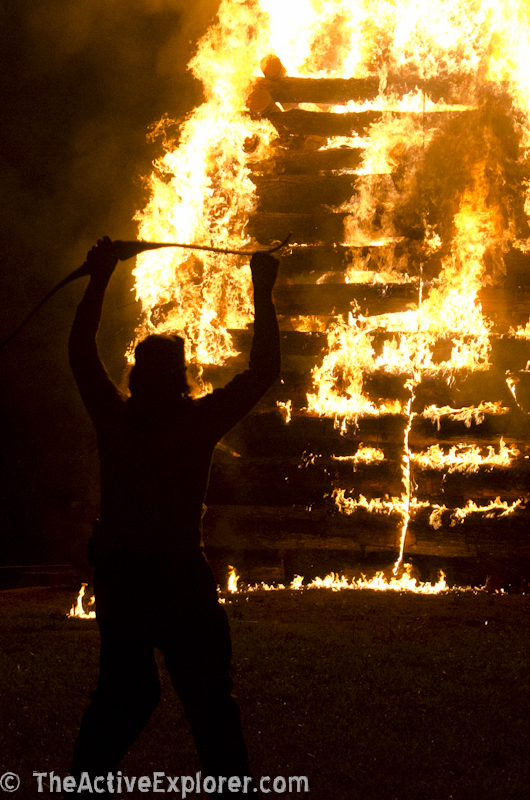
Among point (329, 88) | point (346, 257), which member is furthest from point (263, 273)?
point (329, 88)

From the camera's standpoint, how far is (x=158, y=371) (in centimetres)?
306

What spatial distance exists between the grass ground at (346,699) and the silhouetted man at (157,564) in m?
1.61

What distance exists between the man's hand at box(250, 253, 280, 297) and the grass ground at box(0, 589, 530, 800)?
2867 millimetres

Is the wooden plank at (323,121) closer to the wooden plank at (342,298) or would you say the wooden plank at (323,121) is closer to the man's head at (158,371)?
the wooden plank at (342,298)

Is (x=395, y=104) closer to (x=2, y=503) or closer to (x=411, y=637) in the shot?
(x=411, y=637)

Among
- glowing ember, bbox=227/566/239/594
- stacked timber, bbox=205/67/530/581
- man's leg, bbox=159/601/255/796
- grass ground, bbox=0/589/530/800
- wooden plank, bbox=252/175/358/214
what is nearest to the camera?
man's leg, bbox=159/601/255/796

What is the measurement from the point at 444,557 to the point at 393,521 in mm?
998

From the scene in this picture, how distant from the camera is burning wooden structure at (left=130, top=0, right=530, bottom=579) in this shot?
1148 cm

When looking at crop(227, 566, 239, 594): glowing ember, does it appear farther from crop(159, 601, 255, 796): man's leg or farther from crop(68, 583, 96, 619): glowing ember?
crop(159, 601, 255, 796): man's leg

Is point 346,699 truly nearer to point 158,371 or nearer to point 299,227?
point 158,371

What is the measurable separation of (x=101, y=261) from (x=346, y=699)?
4073 millimetres

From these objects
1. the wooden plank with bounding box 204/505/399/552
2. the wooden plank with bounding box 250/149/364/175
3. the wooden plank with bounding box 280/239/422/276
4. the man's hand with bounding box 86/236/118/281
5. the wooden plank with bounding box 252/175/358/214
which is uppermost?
the wooden plank with bounding box 250/149/364/175

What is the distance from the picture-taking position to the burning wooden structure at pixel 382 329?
452 inches

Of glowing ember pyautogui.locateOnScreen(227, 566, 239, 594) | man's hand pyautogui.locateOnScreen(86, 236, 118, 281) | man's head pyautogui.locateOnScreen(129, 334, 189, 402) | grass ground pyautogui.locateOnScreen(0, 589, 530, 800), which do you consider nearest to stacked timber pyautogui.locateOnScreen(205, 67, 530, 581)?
glowing ember pyautogui.locateOnScreen(227, 566, 239, 594)
